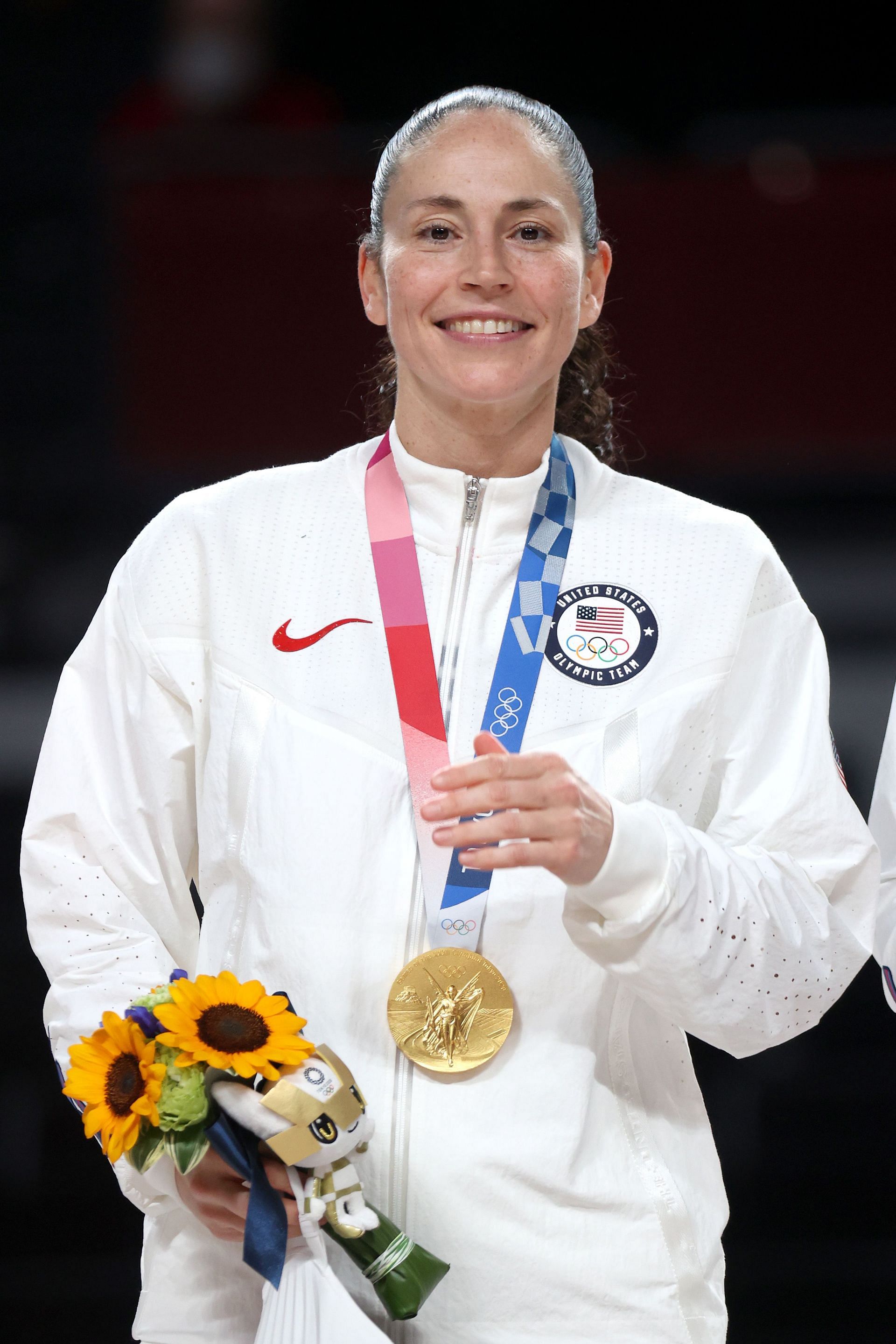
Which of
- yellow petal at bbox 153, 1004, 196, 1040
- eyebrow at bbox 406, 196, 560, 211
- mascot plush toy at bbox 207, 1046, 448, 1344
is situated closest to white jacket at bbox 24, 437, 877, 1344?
mascot plush toy at bbox 207, 1046, 448, 1344

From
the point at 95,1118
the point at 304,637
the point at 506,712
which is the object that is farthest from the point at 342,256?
the point at 95,1118

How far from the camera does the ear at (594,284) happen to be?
2.38 metres

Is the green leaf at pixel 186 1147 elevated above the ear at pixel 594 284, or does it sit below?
A: below

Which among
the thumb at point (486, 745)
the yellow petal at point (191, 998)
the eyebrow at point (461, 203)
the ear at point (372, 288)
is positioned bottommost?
the yellow petal at point (191, 998)

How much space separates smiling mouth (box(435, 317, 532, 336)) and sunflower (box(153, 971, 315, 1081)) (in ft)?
2.91

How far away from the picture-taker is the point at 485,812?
1.76 metres

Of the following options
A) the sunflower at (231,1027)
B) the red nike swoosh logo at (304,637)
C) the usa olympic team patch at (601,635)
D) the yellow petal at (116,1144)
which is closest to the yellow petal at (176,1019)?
the sunflower at (231,1027)

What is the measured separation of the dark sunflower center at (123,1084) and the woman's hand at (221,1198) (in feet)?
0.38

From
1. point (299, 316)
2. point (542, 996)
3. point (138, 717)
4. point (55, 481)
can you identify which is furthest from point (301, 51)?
point (542, 996)

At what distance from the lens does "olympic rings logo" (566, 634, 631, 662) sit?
2.18m

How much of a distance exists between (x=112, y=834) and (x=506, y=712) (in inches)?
19.9

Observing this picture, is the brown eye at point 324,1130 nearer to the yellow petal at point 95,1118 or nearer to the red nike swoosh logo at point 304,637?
the yellow petal at point 95,1118

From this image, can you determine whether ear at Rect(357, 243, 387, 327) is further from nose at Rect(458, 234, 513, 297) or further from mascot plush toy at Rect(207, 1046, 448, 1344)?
mascot plush toy at Rect(207, 1046, 448, 1344)

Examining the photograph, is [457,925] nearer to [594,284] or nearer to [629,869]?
[629,869]
